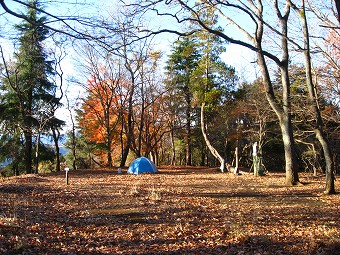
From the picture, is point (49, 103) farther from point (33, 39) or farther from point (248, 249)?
point (248, 249)

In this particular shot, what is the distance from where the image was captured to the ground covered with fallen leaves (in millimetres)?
5582

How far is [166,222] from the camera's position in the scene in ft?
24.7

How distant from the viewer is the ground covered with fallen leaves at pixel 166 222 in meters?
5.58

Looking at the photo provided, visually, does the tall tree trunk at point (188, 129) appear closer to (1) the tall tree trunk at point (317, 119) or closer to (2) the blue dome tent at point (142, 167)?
(2) the blue dome tent at point (142, 167)

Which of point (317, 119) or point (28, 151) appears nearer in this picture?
point (317, 119)

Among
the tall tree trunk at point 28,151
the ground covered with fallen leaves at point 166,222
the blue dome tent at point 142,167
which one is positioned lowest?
the ground covered with fallen leaves at point 166,222

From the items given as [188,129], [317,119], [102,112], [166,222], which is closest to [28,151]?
[102,112]

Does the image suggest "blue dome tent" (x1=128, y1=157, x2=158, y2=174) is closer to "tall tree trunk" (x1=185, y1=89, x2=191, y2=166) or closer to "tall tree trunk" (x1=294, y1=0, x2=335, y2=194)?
"tall tree trunk" (x1=294, y1=0, x2=335, y2=194)

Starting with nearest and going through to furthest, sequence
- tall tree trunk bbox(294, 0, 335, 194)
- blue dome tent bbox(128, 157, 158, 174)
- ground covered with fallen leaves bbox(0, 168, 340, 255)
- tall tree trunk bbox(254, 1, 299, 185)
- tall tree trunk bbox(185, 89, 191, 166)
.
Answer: ground covered with fallen leaves bbox(0, 168, 340, 255) < tall tree trunk bbox(294, 0, 335, 194) < tall tree trunk bbox(254, 1, 299, 185) < blue dome tent bbox(128, 157, 158, 174) < tall tree trunk bbox(185, 89, 191, 166)

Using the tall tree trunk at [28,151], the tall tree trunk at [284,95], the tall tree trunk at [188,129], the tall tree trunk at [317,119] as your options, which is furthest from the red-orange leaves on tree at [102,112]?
the tall tree trunk at [317,119]

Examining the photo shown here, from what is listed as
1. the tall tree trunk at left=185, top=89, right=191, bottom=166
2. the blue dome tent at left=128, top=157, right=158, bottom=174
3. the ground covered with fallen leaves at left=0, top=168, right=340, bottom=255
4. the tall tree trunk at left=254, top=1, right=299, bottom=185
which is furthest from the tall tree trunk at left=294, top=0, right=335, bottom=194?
the tall tree trunk at left=185, top=89, right=191, bottom=166

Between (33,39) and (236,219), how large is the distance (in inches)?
230

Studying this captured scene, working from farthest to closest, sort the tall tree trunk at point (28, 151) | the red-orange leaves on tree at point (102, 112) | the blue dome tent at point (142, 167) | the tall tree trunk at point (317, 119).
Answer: the red-orange leaves on tree at point (102, 112), the tall tree trunk at point (28, 151), the blue dome tent at point (142, 167), the tall tree trunk at point (317, 119)

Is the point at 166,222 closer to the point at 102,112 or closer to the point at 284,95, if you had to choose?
the point at 284,95
